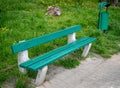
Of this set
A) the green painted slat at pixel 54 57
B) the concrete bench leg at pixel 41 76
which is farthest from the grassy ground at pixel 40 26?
the green painted slat at pixel 54 57

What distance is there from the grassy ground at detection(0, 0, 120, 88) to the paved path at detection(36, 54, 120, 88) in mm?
434

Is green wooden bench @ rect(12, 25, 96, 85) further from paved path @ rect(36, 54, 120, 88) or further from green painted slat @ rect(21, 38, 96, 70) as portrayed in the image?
paved path @ rect(36, 54, 120, 88)

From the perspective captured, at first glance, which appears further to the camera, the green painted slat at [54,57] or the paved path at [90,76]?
the paved path at [90,76]

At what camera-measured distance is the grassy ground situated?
18.9 feet

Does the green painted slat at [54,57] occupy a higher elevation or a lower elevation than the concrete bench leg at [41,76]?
higher

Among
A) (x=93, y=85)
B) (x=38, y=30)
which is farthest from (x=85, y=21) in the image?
(x=93, y=85)

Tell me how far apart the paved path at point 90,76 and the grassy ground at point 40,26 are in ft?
1.42

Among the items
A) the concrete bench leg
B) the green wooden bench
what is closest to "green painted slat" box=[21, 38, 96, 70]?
the green wooden bench

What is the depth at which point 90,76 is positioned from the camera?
17.4ft

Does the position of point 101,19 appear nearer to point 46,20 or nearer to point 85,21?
point 85,21

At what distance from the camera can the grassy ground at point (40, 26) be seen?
5.77 meters

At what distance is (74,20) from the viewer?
884 cm

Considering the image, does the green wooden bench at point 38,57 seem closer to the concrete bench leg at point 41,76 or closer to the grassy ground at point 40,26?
the concrete bench leg at point 41,76

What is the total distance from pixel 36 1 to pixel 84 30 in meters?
3.71
